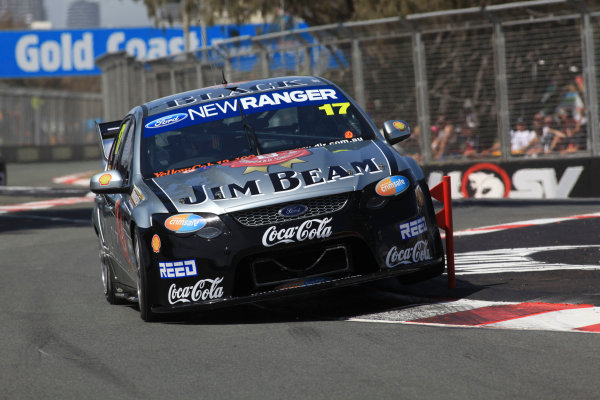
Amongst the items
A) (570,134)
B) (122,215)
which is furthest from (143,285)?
(570,134)

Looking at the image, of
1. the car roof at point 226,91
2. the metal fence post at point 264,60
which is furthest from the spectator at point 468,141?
the car roof at point 226,91

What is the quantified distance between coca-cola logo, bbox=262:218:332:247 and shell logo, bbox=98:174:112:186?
63.2 inches

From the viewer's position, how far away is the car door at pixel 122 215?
25.4 feet

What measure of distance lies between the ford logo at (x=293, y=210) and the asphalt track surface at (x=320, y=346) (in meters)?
0.69

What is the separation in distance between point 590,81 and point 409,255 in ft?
35.0

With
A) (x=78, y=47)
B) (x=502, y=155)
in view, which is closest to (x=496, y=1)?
(x=502, y=155)

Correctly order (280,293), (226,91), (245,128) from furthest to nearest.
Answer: (226,91) → (245,128) → (280,293)

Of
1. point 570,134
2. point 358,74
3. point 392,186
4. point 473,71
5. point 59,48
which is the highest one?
point 59,48

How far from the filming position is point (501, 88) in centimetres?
1808

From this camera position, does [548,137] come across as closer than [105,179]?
No

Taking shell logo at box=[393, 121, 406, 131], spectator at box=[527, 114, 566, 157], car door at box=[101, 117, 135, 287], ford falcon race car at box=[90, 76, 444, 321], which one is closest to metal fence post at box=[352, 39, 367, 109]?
spectator at box=[527, 114, 566, 157]

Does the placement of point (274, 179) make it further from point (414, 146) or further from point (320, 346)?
point (414, 146)

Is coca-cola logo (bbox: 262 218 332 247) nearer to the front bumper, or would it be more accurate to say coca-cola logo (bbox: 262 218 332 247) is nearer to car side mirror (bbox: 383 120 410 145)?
the front bumper

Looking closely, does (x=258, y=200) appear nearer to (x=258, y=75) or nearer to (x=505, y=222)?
(x=505, y=222)
